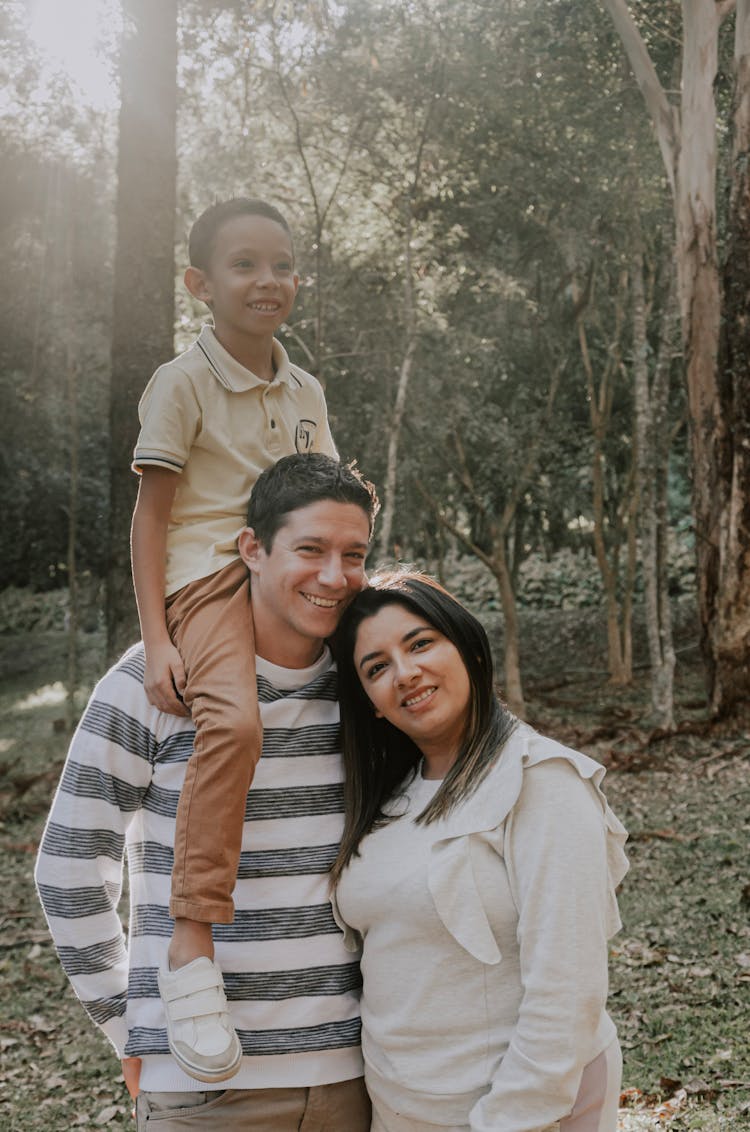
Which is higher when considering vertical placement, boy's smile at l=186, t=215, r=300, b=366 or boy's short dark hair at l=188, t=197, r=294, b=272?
boy's short dark hair at l=188, t=197, r=294, b=272

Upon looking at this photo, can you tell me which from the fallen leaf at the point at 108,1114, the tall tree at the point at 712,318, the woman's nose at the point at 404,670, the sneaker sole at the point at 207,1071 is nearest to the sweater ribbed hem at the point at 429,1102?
the sneaker sole at the point at 207,1071

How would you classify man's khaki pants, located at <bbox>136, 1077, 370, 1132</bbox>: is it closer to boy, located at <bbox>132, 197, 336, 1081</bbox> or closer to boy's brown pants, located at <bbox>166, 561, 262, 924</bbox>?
boy, located at <bbox>132, 197, 336, 1081</bbox>

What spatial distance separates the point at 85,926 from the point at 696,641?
648 inches

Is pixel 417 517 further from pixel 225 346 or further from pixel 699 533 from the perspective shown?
pixel 225 346

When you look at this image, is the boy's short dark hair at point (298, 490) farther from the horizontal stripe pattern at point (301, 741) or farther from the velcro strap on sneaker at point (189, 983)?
the velcro strap on sneaker at point (189, 983)

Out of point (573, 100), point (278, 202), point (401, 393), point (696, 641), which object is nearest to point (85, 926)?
point (401, 393)

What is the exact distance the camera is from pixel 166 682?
2.29 metres

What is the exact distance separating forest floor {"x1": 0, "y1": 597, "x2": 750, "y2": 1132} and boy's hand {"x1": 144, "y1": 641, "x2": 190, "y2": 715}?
252 centimetres

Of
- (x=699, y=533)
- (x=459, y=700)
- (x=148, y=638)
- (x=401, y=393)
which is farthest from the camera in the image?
(x=401, y=393)

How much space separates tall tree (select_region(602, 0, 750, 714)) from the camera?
9242 mm

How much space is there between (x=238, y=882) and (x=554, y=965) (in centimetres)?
68

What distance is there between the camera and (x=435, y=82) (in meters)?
12.1

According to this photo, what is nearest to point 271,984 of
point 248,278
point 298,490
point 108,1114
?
point 298,490

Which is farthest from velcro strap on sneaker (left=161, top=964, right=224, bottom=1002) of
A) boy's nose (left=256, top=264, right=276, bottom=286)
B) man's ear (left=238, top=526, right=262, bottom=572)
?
boy's nose (left=256, top=264, right=276, bottom=286)
